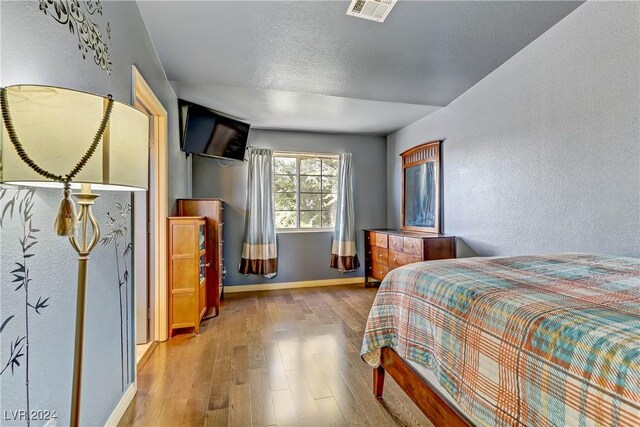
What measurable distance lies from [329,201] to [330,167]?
54 cm

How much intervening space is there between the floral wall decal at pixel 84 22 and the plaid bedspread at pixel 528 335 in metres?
1.78

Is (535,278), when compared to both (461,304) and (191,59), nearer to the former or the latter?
(461,304)

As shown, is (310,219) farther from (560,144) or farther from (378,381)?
(560,144)

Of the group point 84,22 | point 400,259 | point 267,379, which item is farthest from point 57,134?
point 400,259

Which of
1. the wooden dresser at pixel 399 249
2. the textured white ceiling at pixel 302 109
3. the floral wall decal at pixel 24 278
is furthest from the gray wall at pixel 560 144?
the floral wall decal at pixel 24 278

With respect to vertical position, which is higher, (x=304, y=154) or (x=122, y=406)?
A: (x=304, y=154)

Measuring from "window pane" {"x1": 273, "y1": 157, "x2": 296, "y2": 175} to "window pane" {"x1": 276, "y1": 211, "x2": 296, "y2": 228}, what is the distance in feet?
2.02

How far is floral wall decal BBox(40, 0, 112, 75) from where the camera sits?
1.05 m

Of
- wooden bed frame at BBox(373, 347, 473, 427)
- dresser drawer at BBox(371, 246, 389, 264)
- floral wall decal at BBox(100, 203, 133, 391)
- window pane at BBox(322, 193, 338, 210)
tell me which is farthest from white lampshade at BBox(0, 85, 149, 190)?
window pane at BBox(322, 193, 338, 210)

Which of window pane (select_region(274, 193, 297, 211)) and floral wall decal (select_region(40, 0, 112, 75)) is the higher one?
floral wall decal (select_region(40, 0, 112, 75))

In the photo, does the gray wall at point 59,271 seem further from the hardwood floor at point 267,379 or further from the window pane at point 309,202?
the window pane at point 309,202

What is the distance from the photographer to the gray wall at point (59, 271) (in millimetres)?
835

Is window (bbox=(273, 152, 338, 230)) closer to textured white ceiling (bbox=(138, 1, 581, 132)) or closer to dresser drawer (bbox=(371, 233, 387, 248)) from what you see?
dresser drawer (bbox=(371, 233, 387, 248))

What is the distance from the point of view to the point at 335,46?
2344 mm
